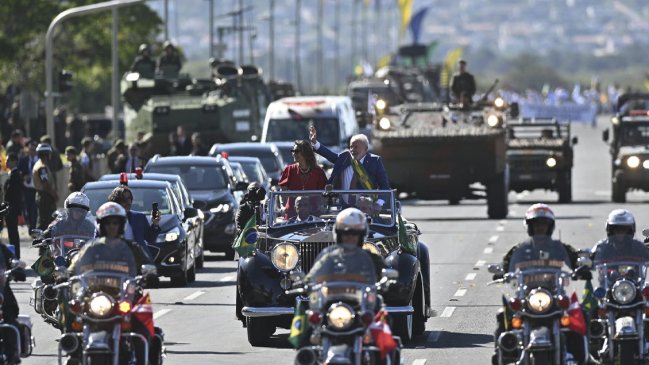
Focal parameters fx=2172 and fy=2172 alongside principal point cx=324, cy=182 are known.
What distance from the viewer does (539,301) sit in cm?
1384

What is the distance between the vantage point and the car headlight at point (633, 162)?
44.1 meters

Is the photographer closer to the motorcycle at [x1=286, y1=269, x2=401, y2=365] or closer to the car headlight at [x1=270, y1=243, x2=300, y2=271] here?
the car headlight at [x1=270, y1=243, x2=300, y2=271]

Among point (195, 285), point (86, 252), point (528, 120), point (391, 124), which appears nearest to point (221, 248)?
point (195, 285)

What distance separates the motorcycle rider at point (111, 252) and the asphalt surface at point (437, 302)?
2.66 meters

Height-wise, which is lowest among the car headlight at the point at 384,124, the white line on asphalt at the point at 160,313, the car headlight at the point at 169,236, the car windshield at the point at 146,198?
the white line on asphalt at the point at 160,313

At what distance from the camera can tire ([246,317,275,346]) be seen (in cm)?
1795

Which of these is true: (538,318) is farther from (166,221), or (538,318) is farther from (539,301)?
(166,221)

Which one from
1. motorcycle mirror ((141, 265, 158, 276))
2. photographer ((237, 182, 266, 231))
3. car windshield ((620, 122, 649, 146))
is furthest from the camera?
car windshield ((620, 122, 649, 146))

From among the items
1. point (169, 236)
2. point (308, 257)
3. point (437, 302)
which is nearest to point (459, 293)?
point (437, 302)

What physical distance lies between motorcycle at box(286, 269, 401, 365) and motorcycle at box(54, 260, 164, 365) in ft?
3.96

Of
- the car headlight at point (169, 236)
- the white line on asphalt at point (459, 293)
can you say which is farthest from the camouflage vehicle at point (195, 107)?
the white line on asphalt at point (459, 293)

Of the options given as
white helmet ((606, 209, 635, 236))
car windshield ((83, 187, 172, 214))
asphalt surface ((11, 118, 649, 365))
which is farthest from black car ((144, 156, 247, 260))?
white helmet ((606, 209, 635, 236))

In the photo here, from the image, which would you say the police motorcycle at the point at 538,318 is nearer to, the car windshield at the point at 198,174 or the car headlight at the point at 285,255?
the car headlight at the point at 285,255

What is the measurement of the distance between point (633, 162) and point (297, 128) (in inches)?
274
